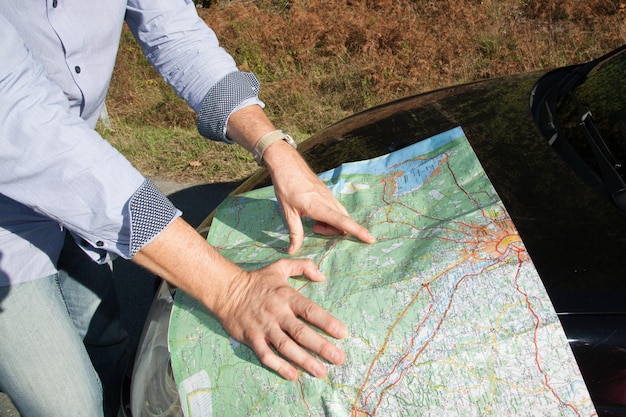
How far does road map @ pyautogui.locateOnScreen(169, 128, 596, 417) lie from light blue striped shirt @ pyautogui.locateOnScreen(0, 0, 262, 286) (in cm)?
39

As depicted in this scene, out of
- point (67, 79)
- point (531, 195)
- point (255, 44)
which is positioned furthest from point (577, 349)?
point (255, 44)

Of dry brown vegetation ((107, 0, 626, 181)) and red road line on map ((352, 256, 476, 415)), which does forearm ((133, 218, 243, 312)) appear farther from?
dry brown vegetation ((107, 0, 626, 181))

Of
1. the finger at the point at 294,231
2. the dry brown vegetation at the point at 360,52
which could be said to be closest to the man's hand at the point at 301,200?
the finger at the point at 294,231

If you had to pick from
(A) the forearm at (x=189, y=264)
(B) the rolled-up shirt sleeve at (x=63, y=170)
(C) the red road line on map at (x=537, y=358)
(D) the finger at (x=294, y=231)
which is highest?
(B) the rolled-up shirt sleeve at (x=63, y=170)

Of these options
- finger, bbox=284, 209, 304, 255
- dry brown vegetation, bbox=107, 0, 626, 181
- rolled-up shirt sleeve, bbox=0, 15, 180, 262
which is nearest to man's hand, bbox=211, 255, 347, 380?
finger, bbox=284, 209, 304, 255

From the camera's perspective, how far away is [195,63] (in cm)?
203

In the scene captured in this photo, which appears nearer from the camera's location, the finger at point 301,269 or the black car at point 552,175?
the black car at point 552,175

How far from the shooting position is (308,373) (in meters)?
1.38

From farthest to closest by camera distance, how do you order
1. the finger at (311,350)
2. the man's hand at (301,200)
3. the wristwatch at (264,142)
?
the wristwatch at (264,142)
the man's hand at (301,200)
the finger at (311,350)

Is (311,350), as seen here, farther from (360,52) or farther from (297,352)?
(360,52)

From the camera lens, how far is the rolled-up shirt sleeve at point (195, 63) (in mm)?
1976

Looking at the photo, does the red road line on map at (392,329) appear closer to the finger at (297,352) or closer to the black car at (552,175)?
the finger at (297,352)

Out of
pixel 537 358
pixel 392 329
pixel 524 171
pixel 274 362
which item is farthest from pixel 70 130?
pixel 524 171

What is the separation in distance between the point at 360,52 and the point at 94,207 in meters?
5.17
